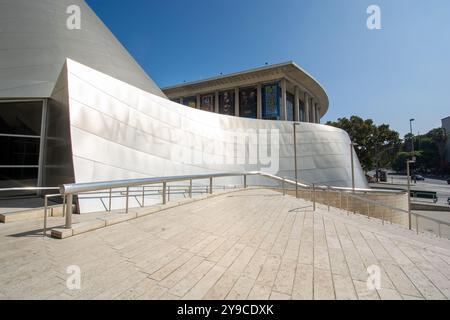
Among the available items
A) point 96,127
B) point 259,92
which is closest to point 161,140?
point 96,127

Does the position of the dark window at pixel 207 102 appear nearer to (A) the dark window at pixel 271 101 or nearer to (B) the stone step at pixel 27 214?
(A) the dark window at pixel 271 101

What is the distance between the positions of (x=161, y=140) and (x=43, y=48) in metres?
11.1

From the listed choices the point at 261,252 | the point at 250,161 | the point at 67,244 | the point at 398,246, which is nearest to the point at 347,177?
the point at 250,161

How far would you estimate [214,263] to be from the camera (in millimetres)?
3271

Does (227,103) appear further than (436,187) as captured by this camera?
Yes

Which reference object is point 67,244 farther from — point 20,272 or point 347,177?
point 347,177

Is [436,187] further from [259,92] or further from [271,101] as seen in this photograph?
[259,92]

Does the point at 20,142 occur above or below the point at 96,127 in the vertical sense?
below

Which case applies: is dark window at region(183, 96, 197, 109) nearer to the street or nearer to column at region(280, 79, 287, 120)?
column at region(280, 79, 287, 120)

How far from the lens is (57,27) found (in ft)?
60.3

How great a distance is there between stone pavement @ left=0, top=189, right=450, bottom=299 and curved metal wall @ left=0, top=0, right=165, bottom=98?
1023 cm

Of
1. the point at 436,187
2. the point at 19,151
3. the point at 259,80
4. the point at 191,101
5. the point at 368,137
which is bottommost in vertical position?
the point at 436,187

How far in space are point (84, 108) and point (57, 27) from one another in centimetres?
1508

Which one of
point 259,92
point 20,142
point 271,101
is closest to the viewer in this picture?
point 20,142
